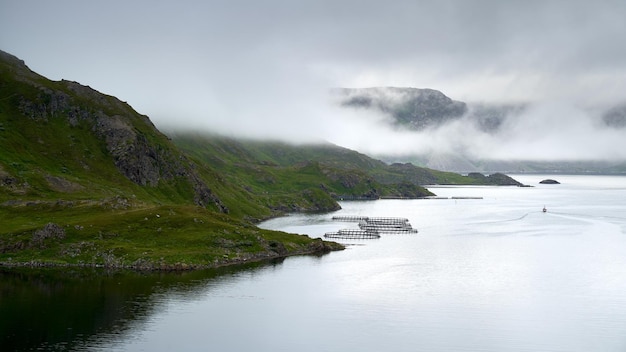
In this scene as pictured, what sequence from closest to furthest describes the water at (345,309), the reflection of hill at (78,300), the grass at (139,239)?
1. the reflection of hill at (78,300)
2. the water at (345,309)
3. the grass at (139,239)

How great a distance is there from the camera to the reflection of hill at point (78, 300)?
88125 mm

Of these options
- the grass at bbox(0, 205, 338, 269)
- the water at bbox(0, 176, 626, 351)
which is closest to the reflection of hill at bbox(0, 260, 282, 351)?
the water at bbox(0, 176, 626, 351)

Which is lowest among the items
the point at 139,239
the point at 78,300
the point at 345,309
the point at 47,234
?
the point at 345,309

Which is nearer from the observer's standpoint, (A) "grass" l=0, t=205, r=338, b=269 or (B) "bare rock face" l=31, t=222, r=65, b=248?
(A) "grass" l=0, t=205, r=338, b=269

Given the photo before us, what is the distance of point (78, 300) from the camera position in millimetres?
110438

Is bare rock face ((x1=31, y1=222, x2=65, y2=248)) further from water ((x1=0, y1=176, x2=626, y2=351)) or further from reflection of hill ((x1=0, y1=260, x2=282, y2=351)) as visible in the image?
water ((x1=0, y1=176, x2=626, y2=351))

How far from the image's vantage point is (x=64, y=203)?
184 metres

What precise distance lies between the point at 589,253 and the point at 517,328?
112 m

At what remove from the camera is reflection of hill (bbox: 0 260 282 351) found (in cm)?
8812

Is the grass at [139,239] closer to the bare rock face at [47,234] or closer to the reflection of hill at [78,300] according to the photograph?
the bare rock face at [47,234]

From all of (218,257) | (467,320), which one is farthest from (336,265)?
(467,320)

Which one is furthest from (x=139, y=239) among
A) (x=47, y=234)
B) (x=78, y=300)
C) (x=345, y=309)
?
(x=345, y=309)

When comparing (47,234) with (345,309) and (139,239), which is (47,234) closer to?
(139,239)

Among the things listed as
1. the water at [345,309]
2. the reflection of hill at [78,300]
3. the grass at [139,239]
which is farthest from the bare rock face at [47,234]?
the water at [345,309]
